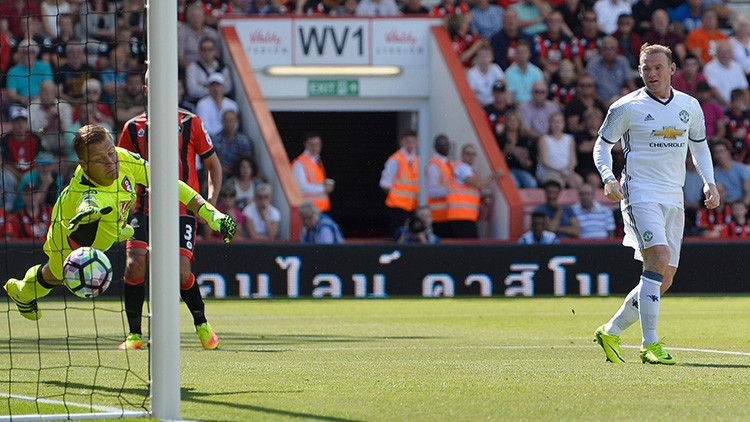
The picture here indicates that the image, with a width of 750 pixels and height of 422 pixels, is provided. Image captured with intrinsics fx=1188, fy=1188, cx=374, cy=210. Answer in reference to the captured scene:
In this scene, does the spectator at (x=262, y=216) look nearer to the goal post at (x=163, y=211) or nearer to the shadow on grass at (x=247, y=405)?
the shadow on grass at (x=247, y=405)

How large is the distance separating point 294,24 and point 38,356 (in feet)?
39.2

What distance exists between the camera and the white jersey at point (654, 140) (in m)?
7.56

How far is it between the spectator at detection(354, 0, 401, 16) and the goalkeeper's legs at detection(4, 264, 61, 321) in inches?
506

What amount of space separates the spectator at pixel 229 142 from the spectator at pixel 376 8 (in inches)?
137

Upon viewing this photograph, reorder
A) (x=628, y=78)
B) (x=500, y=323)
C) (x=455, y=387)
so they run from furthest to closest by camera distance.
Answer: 1. (x=628, y=78)
2. (x=500, y=323)
3. (x=455, y=387)

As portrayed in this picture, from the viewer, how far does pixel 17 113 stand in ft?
53.5

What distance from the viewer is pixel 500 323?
11.6 m

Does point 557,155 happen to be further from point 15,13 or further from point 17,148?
point 15,13

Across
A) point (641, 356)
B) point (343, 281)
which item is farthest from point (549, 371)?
point (343, 281)

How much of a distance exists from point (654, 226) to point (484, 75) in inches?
455

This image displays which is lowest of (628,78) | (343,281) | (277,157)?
(343,281)

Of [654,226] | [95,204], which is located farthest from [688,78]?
[95,204]

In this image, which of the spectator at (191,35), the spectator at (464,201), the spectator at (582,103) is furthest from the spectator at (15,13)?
the spectator at (582,103)

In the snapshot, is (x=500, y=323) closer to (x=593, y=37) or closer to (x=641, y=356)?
(x=641, y=356)
